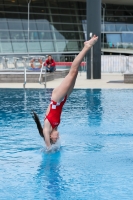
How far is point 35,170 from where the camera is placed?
7.63 m

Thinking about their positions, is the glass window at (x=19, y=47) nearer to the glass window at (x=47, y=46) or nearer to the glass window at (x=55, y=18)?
the glass window at (x=47, y=46)

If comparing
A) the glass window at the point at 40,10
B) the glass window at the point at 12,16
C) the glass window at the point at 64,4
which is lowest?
the glass window at the point at 12,16

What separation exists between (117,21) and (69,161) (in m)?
38.2

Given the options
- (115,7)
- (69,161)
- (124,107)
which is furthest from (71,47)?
(69,161)

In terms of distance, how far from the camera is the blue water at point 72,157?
663cm

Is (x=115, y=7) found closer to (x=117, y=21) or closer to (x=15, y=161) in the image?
(x=117, y=21)

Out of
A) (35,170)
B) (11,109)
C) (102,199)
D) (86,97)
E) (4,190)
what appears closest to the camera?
(102,199)

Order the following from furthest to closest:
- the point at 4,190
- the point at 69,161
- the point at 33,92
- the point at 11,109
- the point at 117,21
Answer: the point at 117,21, the point at 33,92, the point at 11,109, the point at 69,161, the point at 4,190

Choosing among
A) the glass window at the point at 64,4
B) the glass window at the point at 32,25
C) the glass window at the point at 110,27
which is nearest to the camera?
the glass window at the point at 32,25

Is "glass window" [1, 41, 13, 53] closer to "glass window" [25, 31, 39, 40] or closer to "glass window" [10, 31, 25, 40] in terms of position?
"glass window" [10, 31, 25, 40]

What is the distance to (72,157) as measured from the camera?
839 cm

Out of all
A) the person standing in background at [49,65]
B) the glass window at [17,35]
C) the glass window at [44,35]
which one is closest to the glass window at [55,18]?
the glass window at [44,35]

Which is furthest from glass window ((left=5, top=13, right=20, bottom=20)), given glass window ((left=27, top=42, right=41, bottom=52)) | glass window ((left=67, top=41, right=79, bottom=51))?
glass window ((left=67, top=41, right=79, bottom=51))

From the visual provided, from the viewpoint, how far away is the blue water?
6.63 m
